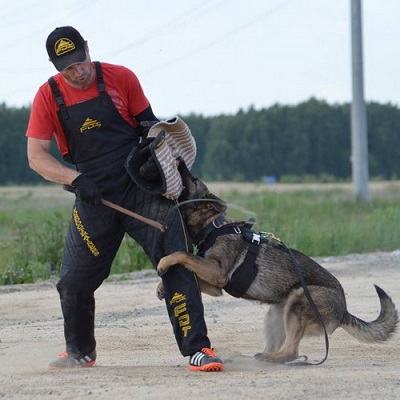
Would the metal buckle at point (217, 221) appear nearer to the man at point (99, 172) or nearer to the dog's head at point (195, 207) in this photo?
the dog's head at point (195, 207)

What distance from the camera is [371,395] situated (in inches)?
Result: 217

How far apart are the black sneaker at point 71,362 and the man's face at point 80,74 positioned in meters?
1.89

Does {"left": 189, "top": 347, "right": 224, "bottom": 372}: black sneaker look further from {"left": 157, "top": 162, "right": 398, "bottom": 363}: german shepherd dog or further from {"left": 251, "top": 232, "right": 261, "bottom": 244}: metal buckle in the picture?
{"left": 251, "top": 232, "right": 261, "bottom": 244}: metal buckle

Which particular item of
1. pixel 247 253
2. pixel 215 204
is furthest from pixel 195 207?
pixel 247 253

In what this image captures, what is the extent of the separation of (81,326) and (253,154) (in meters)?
58.1

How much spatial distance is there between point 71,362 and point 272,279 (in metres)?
1.48

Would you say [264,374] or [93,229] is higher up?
[93,229]

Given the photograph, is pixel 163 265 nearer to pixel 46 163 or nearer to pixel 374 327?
pixel 46 163

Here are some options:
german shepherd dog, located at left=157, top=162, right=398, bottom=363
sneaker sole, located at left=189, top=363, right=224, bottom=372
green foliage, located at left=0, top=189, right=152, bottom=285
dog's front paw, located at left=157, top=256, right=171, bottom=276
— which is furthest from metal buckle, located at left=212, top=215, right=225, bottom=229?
green foliage, located at left=0, top=189, right=152, bottom=285

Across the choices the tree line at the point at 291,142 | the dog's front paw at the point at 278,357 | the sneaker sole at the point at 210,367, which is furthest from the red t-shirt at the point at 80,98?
the tree line at the point at 291,142

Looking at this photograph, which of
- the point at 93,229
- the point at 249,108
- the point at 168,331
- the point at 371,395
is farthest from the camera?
the point at 249,108

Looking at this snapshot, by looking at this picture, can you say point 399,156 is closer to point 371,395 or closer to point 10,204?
point 10,204

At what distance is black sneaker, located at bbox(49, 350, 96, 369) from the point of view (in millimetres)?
6980

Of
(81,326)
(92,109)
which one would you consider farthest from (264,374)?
(92,109)
